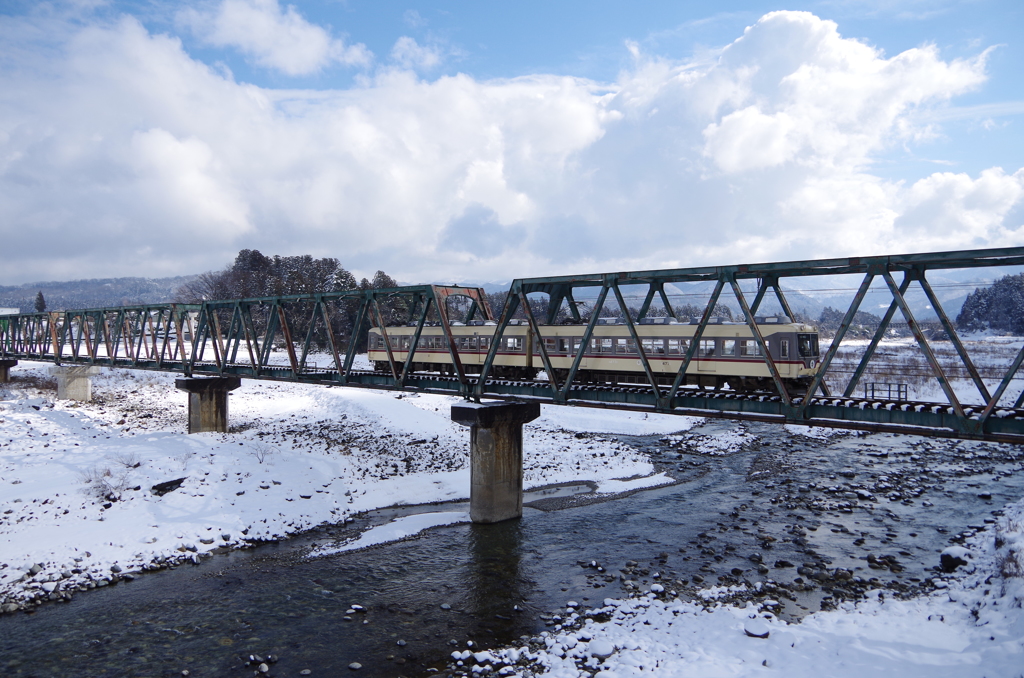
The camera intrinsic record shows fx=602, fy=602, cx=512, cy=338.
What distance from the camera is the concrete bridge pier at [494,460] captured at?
24125mm

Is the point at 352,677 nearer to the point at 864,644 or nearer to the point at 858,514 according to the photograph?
the point at 864,644

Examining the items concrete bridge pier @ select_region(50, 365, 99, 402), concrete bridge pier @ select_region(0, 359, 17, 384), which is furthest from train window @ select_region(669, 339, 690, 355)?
concrete bridge pier @ select_region(0, 359, 17, 384)

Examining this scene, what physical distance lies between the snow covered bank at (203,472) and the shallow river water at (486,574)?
1921 millimetres

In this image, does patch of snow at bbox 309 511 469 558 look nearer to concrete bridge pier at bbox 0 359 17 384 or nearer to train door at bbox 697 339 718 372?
train door at bbox 697 339 718 372

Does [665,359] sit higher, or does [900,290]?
[900,290]

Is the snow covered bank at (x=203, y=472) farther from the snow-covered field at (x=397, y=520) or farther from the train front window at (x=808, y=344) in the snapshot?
the train front window at (x=808, y=344)

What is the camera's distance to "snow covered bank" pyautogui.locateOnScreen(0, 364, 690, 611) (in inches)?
795

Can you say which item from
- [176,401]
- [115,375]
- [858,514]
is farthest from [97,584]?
[115,375]

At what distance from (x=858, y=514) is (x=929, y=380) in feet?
165

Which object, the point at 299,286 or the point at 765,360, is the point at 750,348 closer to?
the point at 765,360

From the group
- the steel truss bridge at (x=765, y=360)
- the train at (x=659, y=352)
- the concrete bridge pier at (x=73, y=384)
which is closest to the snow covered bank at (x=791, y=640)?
the steel truss bridge at (x=765, y=360)

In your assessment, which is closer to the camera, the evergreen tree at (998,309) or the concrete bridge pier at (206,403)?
the concrete bridge pier at (206,403)

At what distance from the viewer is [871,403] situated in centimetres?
1811

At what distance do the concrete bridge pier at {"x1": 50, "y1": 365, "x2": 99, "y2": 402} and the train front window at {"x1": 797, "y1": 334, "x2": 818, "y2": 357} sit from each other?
5677 centimetres
